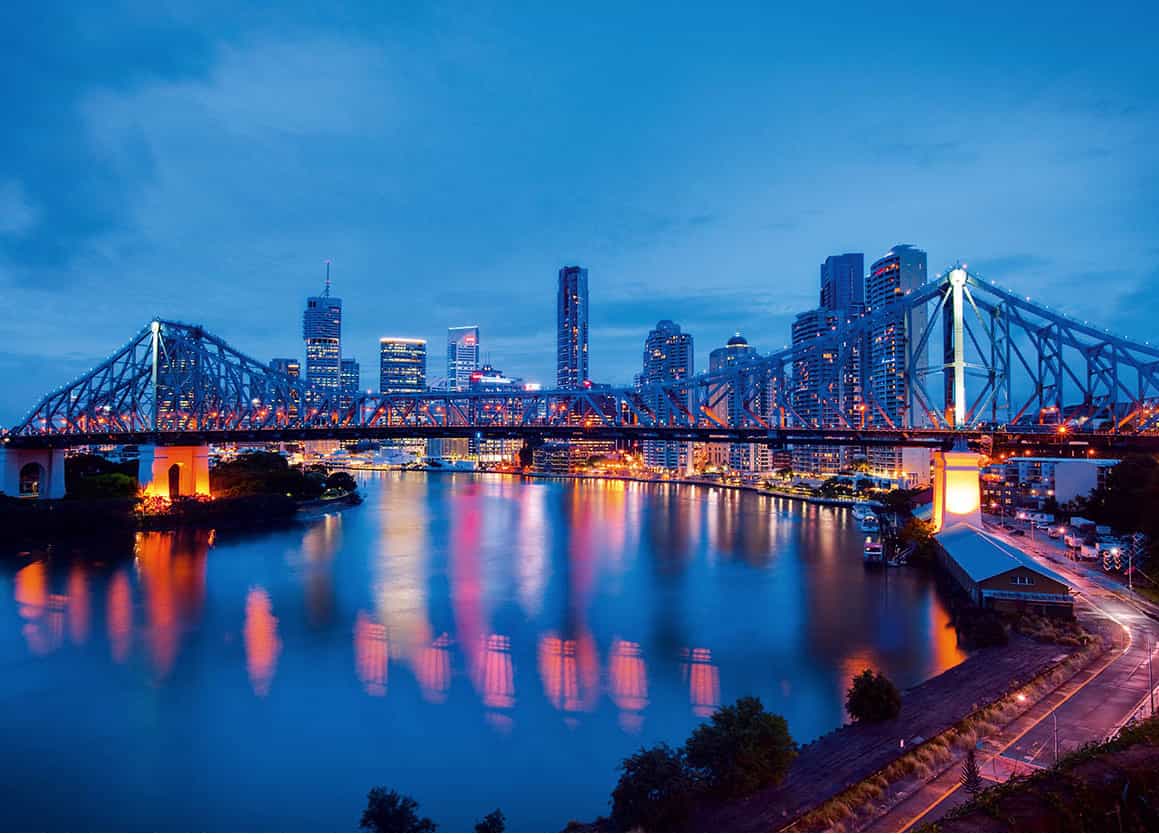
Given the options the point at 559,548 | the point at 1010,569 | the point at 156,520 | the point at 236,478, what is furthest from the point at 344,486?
the point at 1010,569

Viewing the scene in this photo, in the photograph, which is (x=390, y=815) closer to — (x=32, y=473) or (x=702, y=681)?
(x=702, y=681)

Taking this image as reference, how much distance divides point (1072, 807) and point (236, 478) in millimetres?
36273

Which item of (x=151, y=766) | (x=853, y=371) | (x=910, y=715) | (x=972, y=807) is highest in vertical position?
(x=853, y=371)

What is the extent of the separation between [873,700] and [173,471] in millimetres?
32986

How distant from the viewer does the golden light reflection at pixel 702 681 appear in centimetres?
1032

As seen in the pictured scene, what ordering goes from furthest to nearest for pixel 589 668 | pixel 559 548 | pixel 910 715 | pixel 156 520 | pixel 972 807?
pixel 156 520 → pixel 559 548 → pixel 589 668 → pixel 910 715 → pixel 972 807

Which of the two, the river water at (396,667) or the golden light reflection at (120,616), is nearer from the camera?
the river water at (396,667)

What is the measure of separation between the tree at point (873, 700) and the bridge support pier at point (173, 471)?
3019 cm

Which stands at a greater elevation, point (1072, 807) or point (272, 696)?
point (1072, 807)

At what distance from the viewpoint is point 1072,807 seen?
16.2 feet

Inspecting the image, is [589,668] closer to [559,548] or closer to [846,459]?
[559,548]

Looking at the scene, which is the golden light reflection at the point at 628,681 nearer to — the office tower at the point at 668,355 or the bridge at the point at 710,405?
the bridge at the point at 710,405

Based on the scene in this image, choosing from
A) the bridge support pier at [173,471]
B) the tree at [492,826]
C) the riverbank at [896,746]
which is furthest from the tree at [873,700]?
the bridge support pier at [173,471]

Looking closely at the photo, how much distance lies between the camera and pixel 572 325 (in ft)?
437
